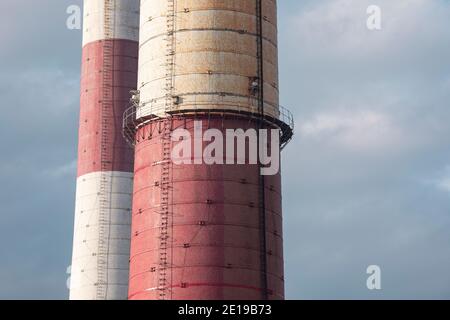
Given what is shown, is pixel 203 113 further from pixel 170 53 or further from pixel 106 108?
pixel 106 108

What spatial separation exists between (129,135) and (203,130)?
8528 mm

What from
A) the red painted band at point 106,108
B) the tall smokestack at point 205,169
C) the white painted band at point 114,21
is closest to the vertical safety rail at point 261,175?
the tall smokestack at point 205,169

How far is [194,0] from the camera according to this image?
69.8 m

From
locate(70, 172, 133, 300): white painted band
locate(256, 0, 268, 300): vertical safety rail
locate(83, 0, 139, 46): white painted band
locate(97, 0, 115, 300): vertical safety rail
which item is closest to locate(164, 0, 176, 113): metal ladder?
locate(256, 0, 268, 300): vertical safety rail

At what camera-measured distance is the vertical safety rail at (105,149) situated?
93875mm

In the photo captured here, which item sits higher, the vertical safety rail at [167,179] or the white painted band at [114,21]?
the white painted band at [114,21]

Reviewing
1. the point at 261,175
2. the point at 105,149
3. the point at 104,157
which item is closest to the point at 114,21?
the point at 105,149

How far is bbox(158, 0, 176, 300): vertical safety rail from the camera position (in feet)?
216

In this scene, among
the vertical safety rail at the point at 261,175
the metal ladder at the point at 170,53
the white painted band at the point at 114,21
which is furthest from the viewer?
the white painted band at the point at 114,21

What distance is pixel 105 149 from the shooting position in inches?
3777

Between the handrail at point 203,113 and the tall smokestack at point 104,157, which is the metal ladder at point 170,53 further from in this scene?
the tall smokestack at point 104,157
